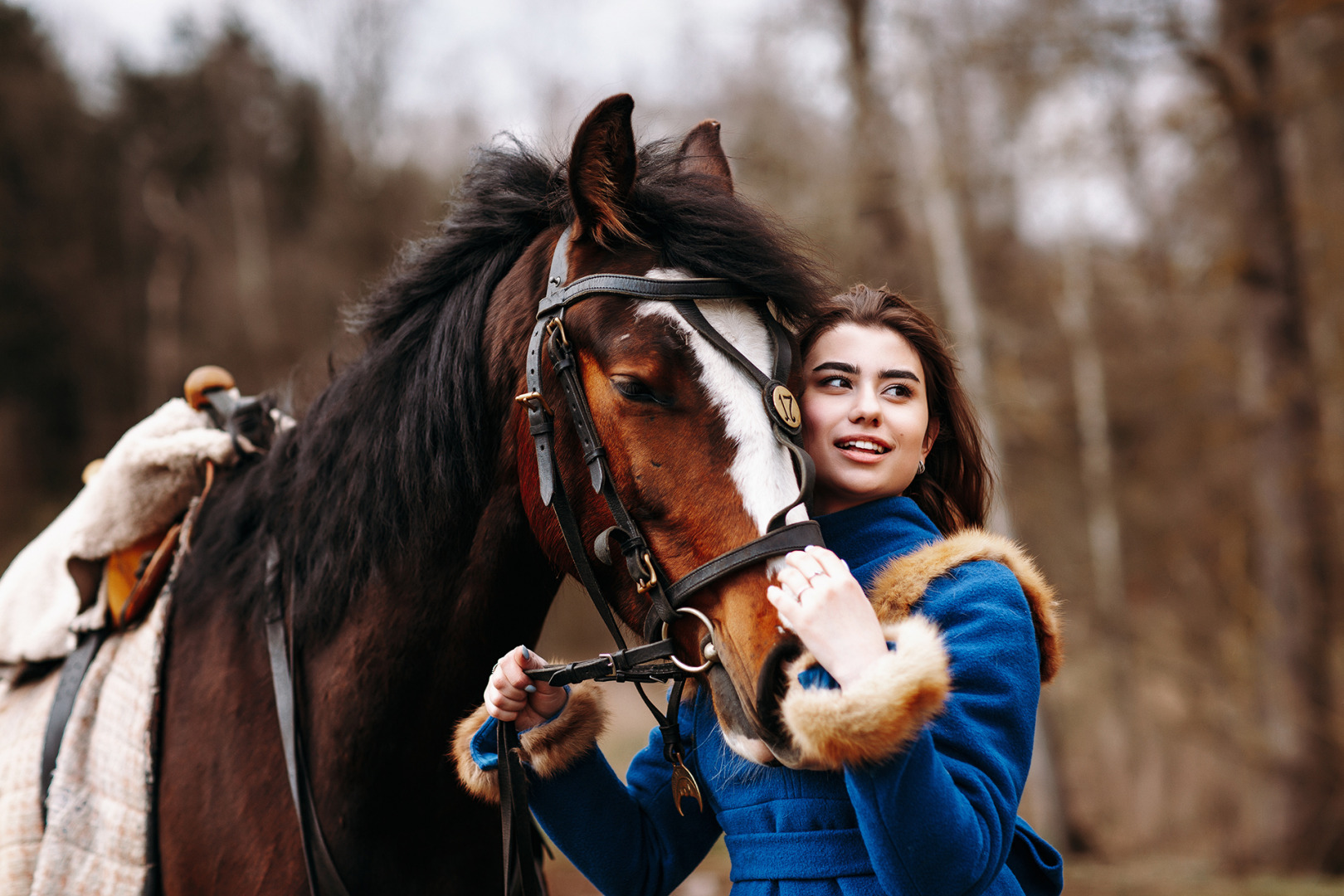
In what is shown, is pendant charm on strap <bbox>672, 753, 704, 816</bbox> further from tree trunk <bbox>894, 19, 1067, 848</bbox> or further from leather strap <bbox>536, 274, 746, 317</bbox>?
tree trunk <bbox>894, 19, 1067, 848</bbox>

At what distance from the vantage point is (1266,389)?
766 centimetres

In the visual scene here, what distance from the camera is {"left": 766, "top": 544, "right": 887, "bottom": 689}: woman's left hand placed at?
1192mm

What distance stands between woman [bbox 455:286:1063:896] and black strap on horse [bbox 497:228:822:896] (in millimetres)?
68

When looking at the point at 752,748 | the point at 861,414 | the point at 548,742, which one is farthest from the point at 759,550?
the point at 548,742

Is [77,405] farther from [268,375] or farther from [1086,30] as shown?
[1086,30]

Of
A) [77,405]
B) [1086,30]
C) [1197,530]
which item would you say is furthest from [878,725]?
[77,405]

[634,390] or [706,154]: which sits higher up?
[706,154]

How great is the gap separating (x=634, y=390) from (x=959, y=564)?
61 cm

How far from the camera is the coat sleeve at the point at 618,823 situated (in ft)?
5.57

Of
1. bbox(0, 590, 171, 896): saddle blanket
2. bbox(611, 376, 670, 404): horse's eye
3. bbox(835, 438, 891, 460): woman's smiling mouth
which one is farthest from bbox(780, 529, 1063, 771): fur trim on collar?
bbox(0, 590, 171, 896): saddle blanket

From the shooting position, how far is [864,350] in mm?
1703

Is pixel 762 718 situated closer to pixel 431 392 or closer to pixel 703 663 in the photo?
pixel 703 663

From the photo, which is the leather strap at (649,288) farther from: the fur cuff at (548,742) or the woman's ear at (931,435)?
the fur cuff at (548,742)

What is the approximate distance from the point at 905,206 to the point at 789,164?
160 cm
